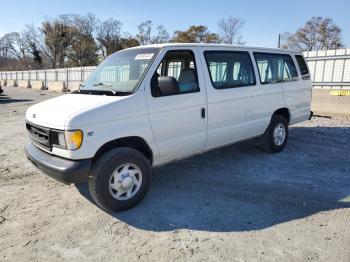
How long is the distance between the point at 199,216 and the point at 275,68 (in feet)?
11.9

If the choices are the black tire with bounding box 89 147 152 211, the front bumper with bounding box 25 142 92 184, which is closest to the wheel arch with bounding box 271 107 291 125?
the black tire with bounding box 89 147 152 211

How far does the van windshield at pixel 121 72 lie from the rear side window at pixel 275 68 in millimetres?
2383

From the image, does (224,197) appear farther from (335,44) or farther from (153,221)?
(335,44)

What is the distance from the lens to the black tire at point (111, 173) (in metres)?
3.50

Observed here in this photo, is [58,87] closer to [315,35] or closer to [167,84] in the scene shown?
[167,84]

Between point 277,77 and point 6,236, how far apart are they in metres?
5.21

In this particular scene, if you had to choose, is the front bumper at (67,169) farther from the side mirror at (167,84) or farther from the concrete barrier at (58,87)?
the concrete barrier at (58,87)

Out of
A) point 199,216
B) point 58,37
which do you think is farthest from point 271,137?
point 58,37

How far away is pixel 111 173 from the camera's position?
3568 millimetres

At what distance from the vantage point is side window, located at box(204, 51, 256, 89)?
4.67m

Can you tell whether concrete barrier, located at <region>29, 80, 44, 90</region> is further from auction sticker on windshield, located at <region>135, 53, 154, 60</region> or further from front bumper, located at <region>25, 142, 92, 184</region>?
front bumper, located at <region>25, 142, 92, 184</region>

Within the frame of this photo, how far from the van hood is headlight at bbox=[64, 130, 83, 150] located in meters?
0.12

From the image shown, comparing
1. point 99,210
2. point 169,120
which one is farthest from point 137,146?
point 99,210

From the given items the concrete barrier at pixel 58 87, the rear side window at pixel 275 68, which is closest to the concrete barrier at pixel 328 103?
the rear side window at pixel 275 68
